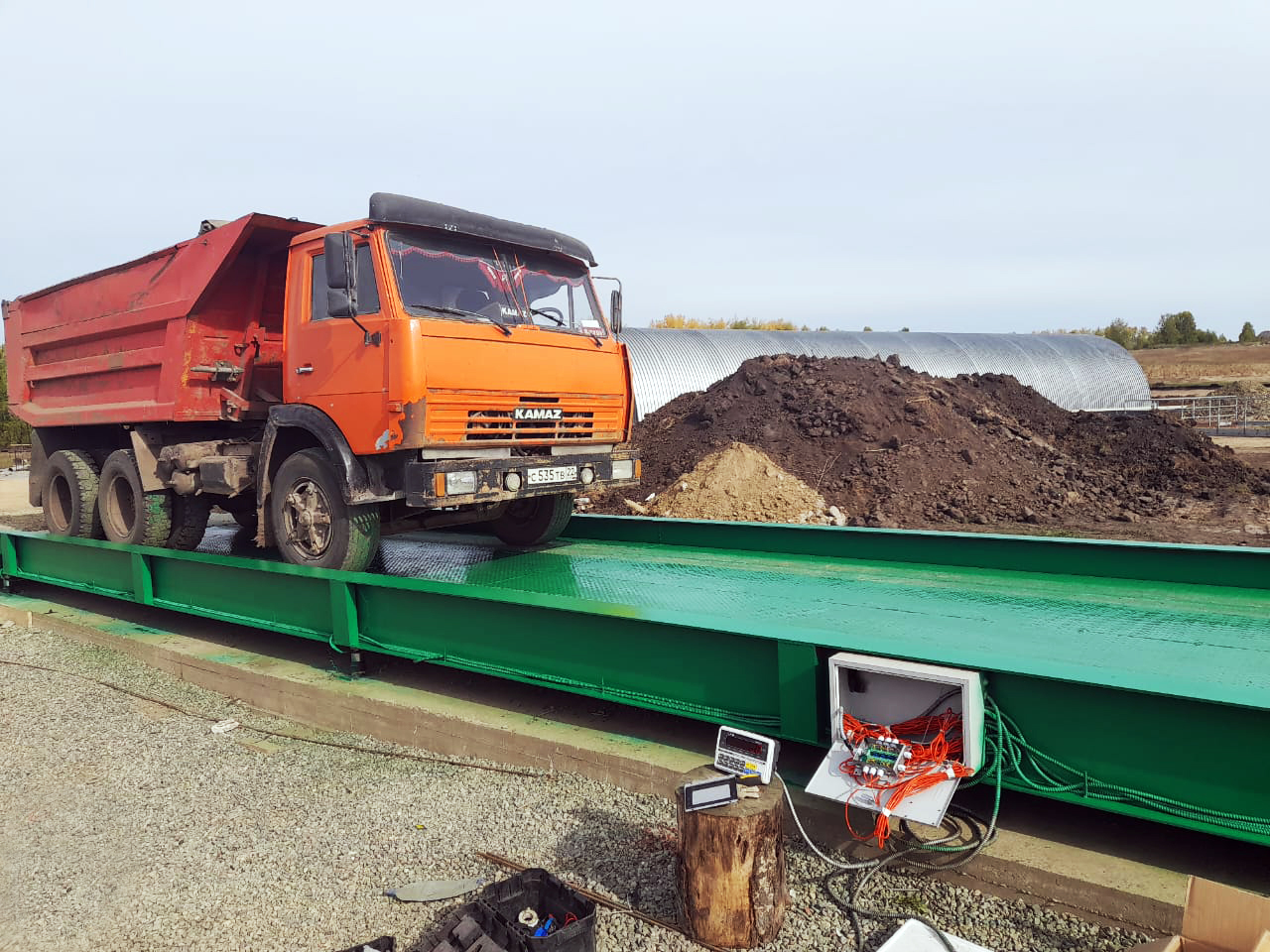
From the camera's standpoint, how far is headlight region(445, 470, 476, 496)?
5.30 meters

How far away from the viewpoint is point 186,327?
6648 mm

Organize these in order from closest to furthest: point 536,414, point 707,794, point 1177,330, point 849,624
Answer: point 707,794 < point 849,624 < point 536,414 < point 1177,330

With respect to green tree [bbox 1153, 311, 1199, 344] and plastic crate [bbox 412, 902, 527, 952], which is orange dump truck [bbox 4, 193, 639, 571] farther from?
green tree [bbox 1153, 311, 1199, 344]

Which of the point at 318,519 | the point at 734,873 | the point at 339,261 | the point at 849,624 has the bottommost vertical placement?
the point at 734,873

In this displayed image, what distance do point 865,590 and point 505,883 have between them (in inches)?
106

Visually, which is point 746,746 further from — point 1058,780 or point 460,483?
point 460,483

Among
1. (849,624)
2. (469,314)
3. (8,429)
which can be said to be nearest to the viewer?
(849,624)

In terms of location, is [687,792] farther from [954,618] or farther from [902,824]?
[954,618]

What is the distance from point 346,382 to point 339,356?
0.60 ft

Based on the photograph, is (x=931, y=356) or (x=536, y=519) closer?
(x=536, y=519)

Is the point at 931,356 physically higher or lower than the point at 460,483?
higher

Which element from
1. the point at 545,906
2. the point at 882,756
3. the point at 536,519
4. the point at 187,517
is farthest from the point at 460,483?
the point at 187,517

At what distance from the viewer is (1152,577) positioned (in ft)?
16.3

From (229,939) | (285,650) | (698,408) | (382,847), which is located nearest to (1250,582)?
(382,847)
